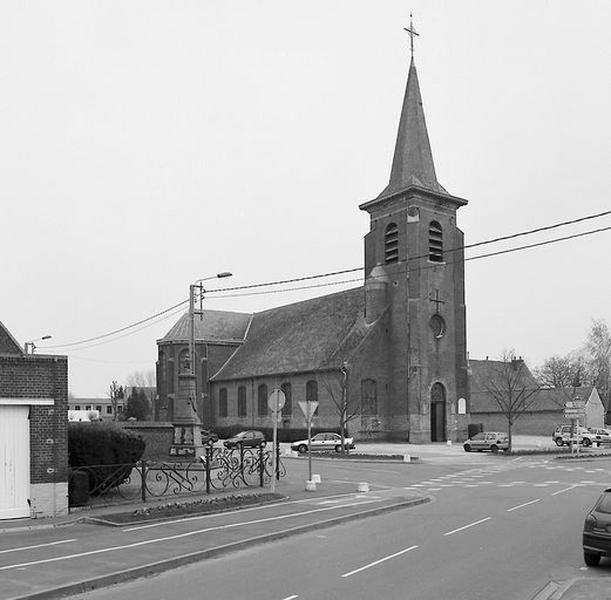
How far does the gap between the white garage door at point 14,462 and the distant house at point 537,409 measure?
6029 cm

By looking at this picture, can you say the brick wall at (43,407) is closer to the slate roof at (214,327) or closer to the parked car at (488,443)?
the parked car at (488,443)

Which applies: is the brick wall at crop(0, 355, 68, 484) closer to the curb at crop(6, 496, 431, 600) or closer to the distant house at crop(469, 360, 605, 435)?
the curb at crop(6, 496, 431, 600)

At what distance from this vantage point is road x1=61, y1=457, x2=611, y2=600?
10203 mm

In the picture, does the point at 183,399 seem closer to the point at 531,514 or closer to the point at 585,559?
the point at 531,514

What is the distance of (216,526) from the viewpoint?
53.6 ft

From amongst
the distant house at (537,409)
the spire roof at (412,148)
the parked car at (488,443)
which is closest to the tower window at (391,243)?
the spire roof at (412,148)

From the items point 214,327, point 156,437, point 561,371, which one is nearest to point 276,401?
point 156,437

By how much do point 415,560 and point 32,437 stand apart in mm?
9995

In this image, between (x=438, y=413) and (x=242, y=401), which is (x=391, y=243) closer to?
(x=438, y=413)

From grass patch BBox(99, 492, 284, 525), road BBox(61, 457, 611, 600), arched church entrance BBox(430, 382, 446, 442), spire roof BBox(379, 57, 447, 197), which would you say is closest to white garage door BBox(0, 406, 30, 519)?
grass patch BBox(99, 492, 284, 525)

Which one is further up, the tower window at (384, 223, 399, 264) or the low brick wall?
the tower window at (384, 223, 399, 264)

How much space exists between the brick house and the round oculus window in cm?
4588

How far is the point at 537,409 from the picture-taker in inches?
2970

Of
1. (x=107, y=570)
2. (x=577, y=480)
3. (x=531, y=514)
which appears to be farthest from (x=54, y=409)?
(x=577, y=480)
